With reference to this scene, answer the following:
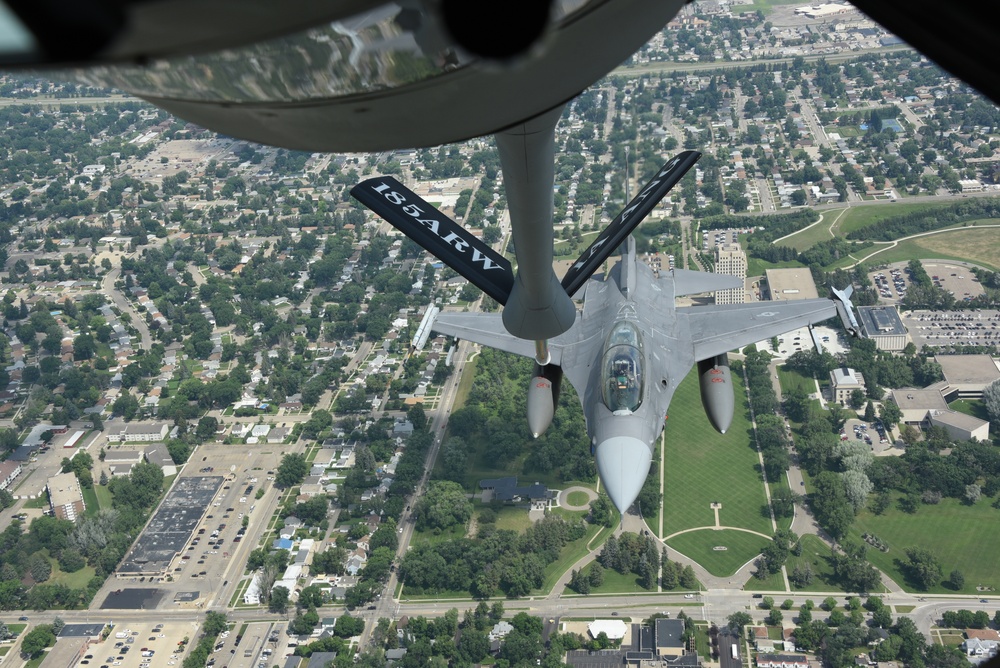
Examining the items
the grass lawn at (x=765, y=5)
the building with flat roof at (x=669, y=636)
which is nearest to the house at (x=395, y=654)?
the building with flat roof at (x=669, y=636)

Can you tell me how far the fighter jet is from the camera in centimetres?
3164

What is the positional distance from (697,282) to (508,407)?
52.8 feet

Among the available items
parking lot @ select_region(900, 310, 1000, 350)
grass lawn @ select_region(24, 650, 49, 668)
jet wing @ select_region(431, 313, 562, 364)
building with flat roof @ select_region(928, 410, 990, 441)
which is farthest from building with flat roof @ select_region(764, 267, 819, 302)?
grass lawn @ select_region(24, 650, 49, 668)

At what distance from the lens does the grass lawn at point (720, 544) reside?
4500 centimetres

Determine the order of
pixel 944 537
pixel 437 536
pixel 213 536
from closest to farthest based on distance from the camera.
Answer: pixel 944 537
pixel 437 536
pixel 213 536

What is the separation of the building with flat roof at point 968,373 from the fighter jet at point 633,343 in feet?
67.1

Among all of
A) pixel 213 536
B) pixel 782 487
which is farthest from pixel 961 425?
pixel 213 536

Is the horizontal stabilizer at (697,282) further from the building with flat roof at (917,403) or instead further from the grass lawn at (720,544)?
the building with flat roof at (917,403)

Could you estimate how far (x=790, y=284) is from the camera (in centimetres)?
7000

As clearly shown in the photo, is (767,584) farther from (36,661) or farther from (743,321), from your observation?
(36,661)

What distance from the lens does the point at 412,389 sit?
6241cm

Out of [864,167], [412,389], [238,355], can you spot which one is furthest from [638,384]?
[864,167]

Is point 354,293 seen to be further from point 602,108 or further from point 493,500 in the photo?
point 602,108

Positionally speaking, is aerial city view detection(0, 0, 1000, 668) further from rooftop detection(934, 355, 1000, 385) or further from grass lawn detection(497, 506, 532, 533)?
rooftop detection(934, 355, 1000, 385)
